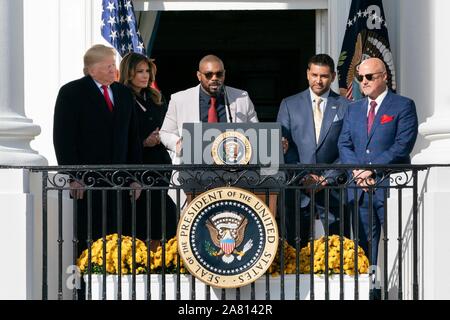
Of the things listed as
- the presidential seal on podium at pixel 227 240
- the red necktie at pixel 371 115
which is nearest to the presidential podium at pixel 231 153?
the presidential seal on podium at pixel 227 240

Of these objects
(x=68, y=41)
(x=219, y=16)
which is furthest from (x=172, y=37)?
(x=68, y=41)

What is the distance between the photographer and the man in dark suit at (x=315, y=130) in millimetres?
12383

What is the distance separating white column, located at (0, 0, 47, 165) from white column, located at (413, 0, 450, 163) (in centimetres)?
301

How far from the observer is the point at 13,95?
11648 millimetres

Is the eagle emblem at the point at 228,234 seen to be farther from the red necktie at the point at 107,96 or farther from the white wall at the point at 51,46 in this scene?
the white wall at the point at 51,46

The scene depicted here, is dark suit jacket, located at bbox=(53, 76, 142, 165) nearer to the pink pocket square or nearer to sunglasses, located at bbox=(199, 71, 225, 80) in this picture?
sunglasses, located at bbox=(199, 71, 225, 80)

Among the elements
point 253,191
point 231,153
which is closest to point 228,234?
point 253,191

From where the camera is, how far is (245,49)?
20.1 meters

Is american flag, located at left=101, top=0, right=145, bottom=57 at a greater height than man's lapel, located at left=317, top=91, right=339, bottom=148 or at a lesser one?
greater

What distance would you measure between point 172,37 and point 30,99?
549 centimetres

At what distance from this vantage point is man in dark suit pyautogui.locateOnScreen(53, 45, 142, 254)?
12.2 m

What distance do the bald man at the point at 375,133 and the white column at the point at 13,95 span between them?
8.08ft

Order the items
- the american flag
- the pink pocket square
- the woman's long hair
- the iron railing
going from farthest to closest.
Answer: the american flag, the woman's long hair, the pink pocket square, the iron railing

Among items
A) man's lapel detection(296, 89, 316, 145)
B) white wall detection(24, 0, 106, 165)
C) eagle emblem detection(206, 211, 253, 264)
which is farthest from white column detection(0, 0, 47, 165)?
white wall detection(24, 0, 106, 165)
